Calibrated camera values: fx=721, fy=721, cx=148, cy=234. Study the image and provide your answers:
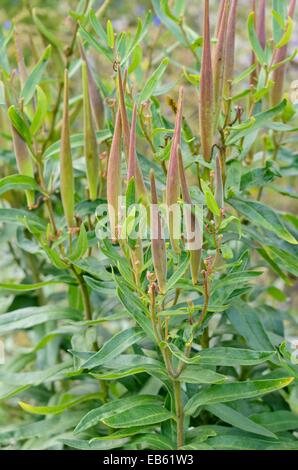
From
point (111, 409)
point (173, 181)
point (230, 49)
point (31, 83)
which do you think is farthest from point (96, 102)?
point (111, 409)

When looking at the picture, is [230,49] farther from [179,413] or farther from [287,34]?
[179,413]

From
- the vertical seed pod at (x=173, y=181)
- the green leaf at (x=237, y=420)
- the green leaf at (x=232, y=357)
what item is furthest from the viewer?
the green leaf at (x=237, y=420)

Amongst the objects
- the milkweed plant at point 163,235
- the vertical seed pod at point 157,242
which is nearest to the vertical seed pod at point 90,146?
the milkweed plant at point 163,235

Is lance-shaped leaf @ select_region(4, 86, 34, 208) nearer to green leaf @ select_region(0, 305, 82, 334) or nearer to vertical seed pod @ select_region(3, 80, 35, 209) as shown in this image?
vertical seed pod @ select_region(3, 80, 35, 209)

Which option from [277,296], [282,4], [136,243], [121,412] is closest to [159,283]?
[136,243]

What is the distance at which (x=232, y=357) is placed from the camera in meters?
0.91

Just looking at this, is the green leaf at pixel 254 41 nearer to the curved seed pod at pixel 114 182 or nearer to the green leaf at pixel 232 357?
the curved seed pod at pixel 114 182

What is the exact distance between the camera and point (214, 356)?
3.01 ft

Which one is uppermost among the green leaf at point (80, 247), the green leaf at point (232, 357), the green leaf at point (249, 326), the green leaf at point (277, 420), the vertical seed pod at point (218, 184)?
the vertical seed pod at point (218, 184)

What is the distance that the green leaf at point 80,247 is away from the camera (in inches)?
37.8

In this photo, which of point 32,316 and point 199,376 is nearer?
point 199,376

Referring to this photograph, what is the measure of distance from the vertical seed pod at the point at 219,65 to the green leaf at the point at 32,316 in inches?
15.9

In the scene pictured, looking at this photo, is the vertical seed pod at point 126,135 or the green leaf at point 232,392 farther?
the green leaf at point 232,392

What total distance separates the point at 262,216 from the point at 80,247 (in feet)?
0.83
